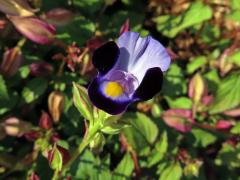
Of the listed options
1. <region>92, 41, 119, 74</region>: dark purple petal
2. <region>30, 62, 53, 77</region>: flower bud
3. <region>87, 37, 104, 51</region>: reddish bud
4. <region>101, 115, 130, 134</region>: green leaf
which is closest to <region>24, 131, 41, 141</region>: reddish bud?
<region>30, 62, 53, 77</region>: flower bud

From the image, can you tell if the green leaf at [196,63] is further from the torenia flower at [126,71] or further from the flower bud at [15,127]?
the torenia flower at [126,71]

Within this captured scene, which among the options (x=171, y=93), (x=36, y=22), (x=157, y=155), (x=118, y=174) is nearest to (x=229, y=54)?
(x=171, y=93)

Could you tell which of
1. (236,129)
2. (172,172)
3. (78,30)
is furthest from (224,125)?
(78,30)

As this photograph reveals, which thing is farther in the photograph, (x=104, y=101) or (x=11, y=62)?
(x=11, y=62)

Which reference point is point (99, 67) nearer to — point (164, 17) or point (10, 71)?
point (10, 71)

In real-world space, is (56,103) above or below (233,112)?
above

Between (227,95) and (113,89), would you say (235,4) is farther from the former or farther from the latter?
(113,89)
